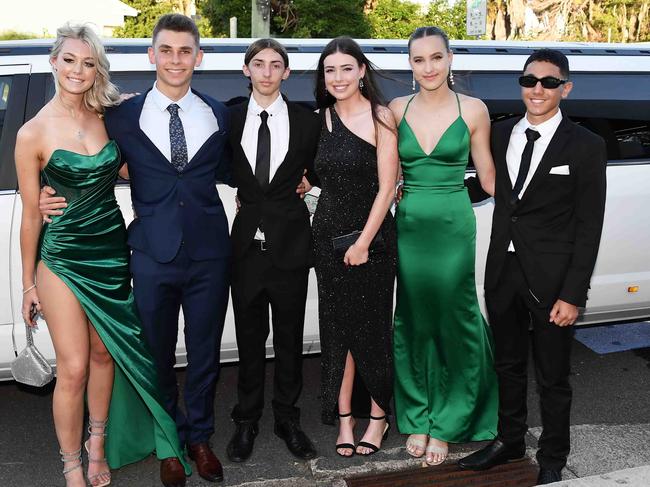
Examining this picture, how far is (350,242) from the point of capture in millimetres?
3502

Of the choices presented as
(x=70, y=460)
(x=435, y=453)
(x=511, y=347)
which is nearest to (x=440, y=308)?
(x=511, y=347)

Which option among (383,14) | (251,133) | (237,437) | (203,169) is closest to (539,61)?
(251,133)

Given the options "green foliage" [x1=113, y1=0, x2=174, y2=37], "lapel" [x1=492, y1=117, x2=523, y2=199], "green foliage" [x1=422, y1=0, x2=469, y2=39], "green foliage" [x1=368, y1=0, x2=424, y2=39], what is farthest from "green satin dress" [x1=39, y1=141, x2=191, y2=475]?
"green foliage" [x1=113, y1=0, x2=174, y2=37]

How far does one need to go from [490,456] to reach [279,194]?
166 cm

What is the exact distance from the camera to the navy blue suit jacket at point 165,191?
3238 millimetres

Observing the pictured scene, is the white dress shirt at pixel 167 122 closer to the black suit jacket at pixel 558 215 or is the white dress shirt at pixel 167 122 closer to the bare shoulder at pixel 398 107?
the bare shoulder at pixel 398 107

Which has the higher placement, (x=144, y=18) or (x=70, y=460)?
(x=144, y=18)

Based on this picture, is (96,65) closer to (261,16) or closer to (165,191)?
(165,191)

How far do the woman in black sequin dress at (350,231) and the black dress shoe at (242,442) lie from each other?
394 millimetres

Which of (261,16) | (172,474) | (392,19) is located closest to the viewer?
(172,474)

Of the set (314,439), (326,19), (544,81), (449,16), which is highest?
(449,16)

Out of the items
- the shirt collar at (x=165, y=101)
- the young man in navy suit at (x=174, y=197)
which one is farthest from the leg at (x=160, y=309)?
the shirt collar at (x=165, y=101)

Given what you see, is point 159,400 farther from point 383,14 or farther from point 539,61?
point 383,14

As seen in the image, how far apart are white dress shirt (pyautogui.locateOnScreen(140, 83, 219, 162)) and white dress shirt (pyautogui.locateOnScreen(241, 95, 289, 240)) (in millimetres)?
170
